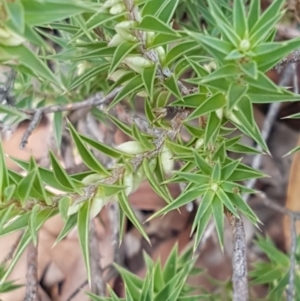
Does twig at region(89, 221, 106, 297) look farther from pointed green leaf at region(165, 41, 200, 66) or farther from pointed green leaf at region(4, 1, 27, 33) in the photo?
pointed green leaf at region(4, 1, 27, 33)

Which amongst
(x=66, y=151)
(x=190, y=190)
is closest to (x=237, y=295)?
(x=190, y=190)

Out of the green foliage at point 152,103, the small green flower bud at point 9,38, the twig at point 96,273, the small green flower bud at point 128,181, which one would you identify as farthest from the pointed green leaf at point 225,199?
the twig at point 96,273

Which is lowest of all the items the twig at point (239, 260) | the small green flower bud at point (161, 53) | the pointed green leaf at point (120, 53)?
the twig at point (239, 260)

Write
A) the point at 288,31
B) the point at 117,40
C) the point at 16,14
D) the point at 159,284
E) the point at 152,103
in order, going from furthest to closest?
the point at 288,31 < the point at 159,284 < the point at 152,103 < the point at 117,40 < the point at 16,14

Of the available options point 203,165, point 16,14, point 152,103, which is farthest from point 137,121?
point 16,14

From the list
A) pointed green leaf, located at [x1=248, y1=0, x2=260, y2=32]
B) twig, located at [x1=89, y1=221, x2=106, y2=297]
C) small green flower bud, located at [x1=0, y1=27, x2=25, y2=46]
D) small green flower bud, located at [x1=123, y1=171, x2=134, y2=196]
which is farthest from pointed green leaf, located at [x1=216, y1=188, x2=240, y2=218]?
twig, located at [x1=89, y1=221, x2=106, y2=297]

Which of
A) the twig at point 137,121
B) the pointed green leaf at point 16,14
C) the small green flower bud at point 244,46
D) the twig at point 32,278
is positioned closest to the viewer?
the pointed green leaf at point 16,14

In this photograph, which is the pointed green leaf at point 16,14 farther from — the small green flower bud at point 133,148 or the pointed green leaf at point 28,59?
the small green flower bud at point 133,148

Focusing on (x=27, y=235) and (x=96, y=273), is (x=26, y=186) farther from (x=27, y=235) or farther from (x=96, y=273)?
(x=96, y=273)
